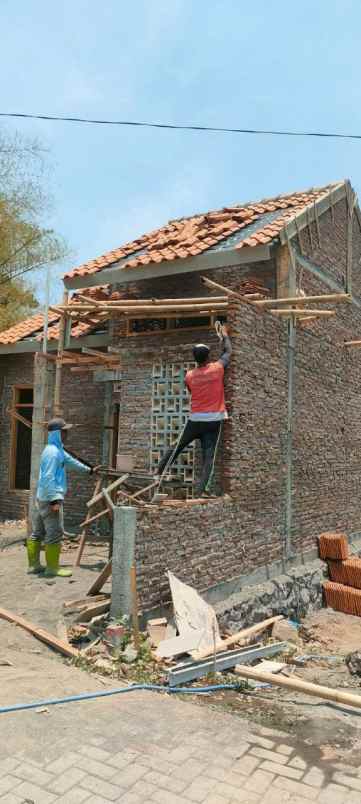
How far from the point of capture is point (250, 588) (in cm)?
858

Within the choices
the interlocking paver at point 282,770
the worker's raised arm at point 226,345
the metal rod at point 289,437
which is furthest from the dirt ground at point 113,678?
the worker's raised arm at point 226,345

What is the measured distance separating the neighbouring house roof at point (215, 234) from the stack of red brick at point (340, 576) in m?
5.63

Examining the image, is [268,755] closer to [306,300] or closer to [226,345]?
[226,345]

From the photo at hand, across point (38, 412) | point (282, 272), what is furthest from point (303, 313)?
point (38, 412)

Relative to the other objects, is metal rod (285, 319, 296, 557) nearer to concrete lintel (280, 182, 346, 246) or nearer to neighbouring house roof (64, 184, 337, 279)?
concrete lintel (280, 182, 346, 246)

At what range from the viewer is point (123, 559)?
19.9ft

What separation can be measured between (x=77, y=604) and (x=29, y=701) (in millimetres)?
2294

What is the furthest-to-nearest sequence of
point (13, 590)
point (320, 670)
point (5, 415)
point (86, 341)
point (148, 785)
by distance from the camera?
point (5, 415) → point (86, 341) → point (13, 590) → point (320, 670) → point (148, 785)

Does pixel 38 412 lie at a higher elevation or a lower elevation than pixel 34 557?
higher

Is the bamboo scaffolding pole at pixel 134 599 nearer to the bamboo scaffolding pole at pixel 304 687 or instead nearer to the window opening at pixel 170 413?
the bamboo scaffolding pole at pixel 304 687

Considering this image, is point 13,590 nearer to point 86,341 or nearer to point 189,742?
point 189,742

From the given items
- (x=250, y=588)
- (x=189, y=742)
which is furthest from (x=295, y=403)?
(x=189, y=742)

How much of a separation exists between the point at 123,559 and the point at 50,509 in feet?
7.02

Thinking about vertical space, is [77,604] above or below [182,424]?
below
